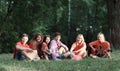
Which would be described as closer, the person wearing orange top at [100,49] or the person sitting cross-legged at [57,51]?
the person sitting cross-legged at [57,51]

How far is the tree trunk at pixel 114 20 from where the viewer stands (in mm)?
18453

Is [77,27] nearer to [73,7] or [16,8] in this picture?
[73,7]

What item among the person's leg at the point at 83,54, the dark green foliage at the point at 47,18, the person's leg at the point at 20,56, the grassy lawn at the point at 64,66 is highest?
the grassy lawn at the point at 64,66

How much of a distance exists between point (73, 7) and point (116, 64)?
56.5 feet

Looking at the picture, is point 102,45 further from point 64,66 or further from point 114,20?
point 114,20

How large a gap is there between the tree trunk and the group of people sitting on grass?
5.35 m

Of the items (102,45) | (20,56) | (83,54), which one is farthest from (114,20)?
(20,56)

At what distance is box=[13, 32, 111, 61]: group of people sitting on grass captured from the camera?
1245 centimetres

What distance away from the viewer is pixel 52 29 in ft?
90.0

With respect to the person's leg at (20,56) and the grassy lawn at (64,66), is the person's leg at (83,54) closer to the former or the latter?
the grassy lawn at (64,66)

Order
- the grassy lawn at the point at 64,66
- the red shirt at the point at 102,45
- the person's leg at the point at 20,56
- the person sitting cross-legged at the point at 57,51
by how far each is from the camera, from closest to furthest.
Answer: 1. the grassy lawn at the point at 64,66
2. the person's leg at the point at 20,56
3. the person sitting cross-legged at the point at 57,51
4. the red shirt at the point at 102,45

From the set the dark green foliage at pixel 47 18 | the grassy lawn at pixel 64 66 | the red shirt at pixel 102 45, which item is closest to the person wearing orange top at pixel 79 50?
the red shirt at pixel 102 45

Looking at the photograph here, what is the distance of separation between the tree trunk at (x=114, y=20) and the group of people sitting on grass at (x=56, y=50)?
535 centimetres

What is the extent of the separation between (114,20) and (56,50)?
6322 millimetres
